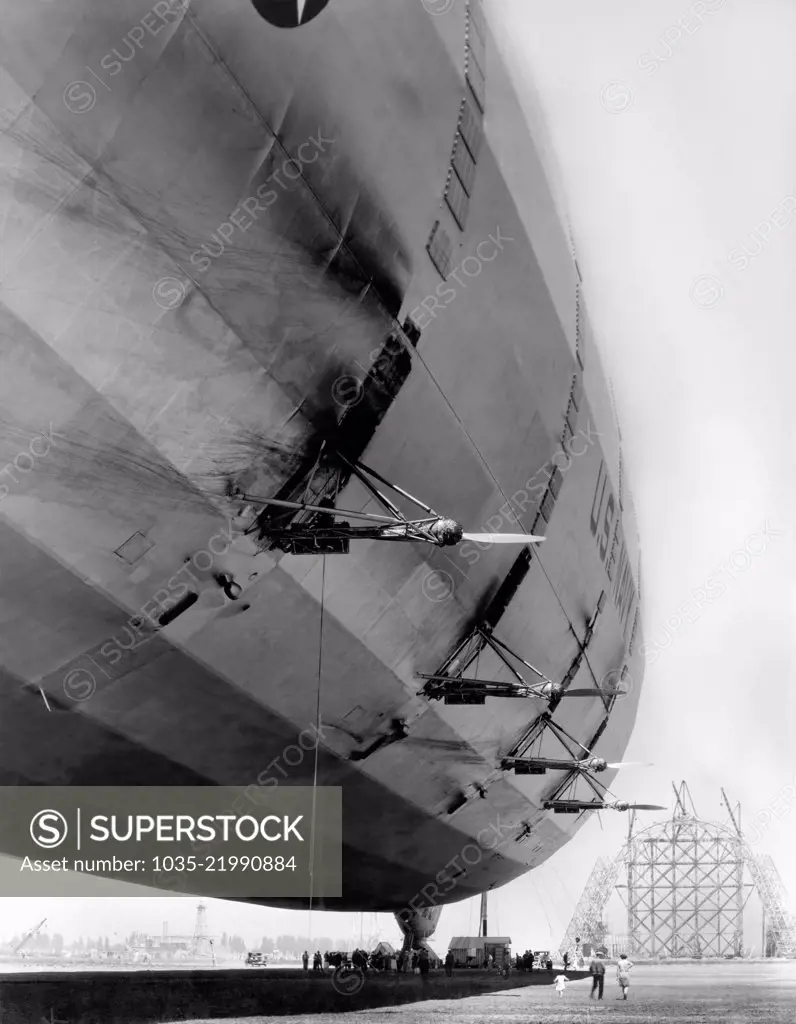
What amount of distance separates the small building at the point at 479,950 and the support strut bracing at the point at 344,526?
42.3 meters

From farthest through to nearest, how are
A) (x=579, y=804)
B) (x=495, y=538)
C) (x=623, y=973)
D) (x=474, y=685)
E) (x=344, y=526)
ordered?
(x=579, y=804)
(x=623, y=973)
(x=474, y=685)
(x=495, y=538)
(x=344, y=526)

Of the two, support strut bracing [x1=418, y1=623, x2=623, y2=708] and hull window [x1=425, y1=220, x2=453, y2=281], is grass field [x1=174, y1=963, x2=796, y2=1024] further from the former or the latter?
→ hull window [x1=425, y1=220, x2=453, y2=281]

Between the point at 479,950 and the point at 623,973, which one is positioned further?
the point at 479,950

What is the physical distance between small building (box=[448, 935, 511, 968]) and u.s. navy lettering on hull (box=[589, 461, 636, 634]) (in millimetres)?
27705

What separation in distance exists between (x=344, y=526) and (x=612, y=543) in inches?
501

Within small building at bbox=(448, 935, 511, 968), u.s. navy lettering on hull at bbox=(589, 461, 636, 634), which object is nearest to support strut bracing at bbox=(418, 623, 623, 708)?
u.s. navy lettering on hull at bbox=(589, 461, 636, 634)

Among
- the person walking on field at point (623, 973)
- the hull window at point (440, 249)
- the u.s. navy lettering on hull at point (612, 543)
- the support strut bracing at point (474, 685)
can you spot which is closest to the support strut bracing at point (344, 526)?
the hull window at point (440, 249)

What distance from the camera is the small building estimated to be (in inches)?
2062

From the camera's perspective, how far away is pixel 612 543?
25.1 metres

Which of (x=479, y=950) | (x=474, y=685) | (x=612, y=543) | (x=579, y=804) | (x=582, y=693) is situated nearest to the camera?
(x=474, y=685)

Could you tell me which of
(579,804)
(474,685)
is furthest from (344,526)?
(579,804)

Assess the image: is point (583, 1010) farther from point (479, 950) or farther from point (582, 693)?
point (479, 950)

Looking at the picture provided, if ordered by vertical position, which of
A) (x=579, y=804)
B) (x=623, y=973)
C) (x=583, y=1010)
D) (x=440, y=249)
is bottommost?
(x=583, y=1010)

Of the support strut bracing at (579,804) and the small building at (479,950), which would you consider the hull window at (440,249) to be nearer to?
the support strut bracing at (579,804)
